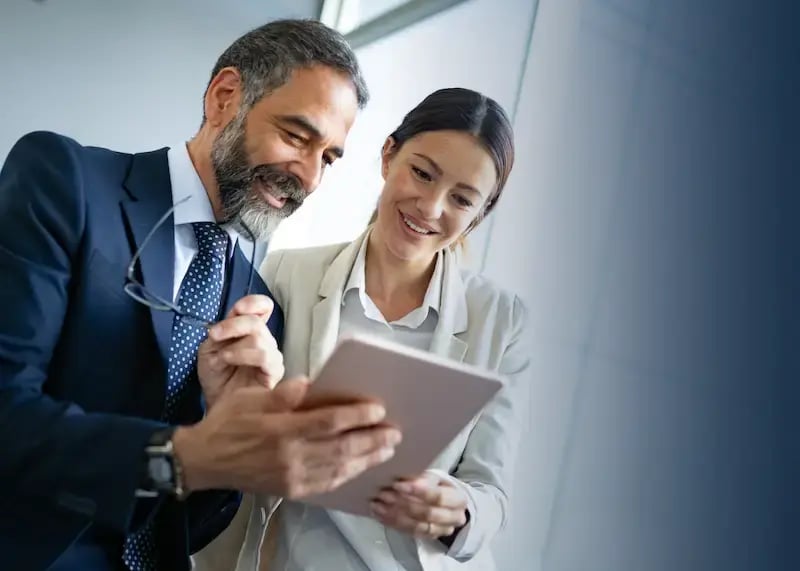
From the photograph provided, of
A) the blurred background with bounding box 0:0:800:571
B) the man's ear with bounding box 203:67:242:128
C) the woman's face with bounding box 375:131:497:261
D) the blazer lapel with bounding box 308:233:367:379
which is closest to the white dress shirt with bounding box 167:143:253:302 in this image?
the man's ear with bounding box 203:67:242:128

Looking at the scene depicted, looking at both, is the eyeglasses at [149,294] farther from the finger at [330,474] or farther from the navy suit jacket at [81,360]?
the finger at [330,474]

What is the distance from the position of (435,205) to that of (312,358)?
0.39 metres

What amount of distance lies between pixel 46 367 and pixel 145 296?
17 cm

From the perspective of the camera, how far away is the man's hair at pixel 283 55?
136 centimetres

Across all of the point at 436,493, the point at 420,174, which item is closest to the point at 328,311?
the point at 420,174

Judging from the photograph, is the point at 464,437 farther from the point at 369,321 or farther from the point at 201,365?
the point at 201,365

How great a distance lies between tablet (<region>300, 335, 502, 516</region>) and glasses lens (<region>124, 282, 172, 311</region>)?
36 centimetres

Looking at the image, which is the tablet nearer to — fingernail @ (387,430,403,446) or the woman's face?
fingernail @ (387,430,403,446)

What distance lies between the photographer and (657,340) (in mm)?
1365

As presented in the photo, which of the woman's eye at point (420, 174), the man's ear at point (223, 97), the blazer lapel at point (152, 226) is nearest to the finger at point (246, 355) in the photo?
the blazer lapel at point (152, 226)

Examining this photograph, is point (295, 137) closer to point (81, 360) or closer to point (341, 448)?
point (81, 360)

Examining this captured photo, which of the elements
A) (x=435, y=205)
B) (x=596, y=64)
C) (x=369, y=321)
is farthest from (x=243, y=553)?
(x=596, y=64)

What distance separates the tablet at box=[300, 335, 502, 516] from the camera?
0.83m

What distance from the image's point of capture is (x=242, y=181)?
1324 mm
